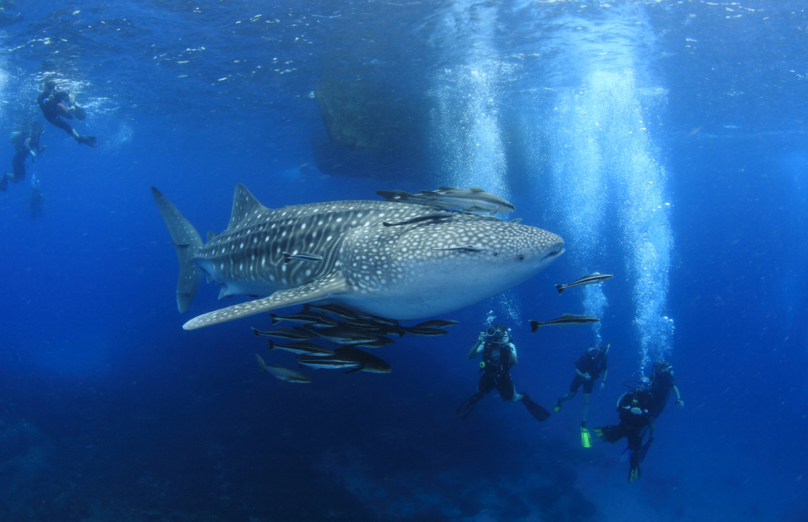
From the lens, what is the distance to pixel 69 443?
11766 millimetres

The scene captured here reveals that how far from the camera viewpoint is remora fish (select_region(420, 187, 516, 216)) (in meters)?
3.96

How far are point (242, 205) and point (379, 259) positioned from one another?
3840 mm

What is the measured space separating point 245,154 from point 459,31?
38.9 meters

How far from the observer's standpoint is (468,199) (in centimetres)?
400

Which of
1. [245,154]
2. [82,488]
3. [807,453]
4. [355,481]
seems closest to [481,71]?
[355,481]

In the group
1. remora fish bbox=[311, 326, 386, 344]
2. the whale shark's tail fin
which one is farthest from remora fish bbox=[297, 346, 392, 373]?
the whale shark's tail fin

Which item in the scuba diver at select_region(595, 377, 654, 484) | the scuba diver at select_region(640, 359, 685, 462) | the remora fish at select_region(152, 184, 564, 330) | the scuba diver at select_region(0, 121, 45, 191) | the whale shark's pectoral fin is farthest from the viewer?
the scuba diver at select_region(0, 121, 45, 191)

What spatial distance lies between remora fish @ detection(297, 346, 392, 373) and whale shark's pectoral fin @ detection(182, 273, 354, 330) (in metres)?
0.55

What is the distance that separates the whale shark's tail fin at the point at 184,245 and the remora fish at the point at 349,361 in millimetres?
4165

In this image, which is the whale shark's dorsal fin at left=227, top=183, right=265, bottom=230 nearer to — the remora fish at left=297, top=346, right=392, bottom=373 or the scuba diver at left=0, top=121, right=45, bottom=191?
the remora fish at left=297, top=346, right=392, bottom=373

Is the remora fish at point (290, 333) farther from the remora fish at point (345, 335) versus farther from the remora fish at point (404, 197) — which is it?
the remora fish at point (404, 197)

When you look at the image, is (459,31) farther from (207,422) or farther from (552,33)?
(207,422)

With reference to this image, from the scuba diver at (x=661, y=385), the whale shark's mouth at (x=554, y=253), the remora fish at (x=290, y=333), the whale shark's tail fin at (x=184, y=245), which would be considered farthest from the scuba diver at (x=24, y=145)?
the scuba diver at (x=661, y=385)

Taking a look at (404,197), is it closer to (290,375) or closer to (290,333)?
(290,333)
